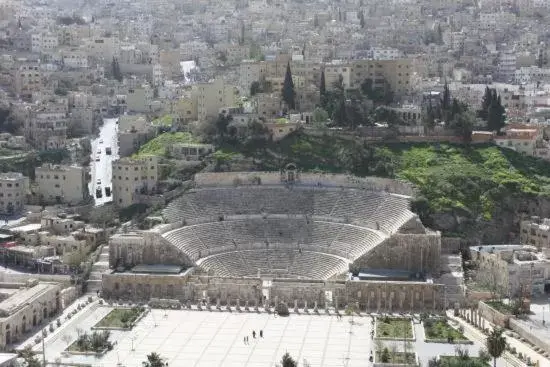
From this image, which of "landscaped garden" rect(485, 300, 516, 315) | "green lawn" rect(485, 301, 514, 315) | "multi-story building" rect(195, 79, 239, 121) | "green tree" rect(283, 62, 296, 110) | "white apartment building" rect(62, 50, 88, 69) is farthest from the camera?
"white apartment building" rect(62, 50, 88, 69)

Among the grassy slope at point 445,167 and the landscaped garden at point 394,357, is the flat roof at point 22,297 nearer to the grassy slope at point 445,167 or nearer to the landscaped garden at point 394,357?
the landscaped garden at point 394,357

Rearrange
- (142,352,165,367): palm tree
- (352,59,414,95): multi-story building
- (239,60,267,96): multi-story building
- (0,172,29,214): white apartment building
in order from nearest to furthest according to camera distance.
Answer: (142,352,165,367): palm tree
(0,172,29,214): white apartment building
(352,59,414,95): multi-story building
(239,60,267,96): multi-story building

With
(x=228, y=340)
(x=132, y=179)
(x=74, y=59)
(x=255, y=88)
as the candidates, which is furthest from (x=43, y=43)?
(x=228, y=340)

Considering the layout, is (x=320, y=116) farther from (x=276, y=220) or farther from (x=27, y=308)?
(x=27, y=308)

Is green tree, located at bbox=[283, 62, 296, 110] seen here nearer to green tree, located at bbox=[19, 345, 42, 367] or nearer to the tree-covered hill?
the tree-covered hill

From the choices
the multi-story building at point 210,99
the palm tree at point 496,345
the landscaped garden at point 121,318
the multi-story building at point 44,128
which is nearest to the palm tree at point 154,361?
the landscaped garden at point 121,318

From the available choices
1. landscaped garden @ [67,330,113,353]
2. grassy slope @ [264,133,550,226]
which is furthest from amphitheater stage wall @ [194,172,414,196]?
landscaped garden @ [67,330,113,353]
